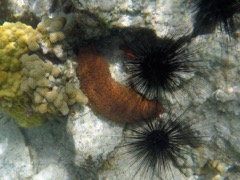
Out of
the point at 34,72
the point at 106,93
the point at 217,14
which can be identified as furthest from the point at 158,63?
the point at 34,72

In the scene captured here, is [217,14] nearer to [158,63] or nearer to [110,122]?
[158,63]

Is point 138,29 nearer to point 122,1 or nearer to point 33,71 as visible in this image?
point 122,1

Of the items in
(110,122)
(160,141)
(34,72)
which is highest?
(34,72)

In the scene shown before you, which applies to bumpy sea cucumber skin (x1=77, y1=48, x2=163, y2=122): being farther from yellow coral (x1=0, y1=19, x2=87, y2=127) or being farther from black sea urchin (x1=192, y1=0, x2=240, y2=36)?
black sea urchin (x1=192, y1=0, x2=240, y2=36)

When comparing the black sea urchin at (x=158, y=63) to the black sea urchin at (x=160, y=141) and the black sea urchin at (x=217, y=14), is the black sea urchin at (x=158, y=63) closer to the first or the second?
the black sea urchin at (x=217, y=14)

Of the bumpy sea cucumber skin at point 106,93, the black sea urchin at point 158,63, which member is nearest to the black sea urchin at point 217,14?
the black sea urchin at point 158,63

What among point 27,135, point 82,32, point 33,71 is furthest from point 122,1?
point 27,135

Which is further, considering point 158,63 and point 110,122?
point 110,122
